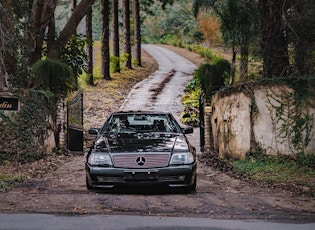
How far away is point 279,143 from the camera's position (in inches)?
505

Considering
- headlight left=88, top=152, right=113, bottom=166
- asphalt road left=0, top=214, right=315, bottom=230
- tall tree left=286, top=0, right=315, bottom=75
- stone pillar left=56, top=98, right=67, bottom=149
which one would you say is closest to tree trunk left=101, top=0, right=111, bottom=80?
stone pillar left=56, top=98, right=67, bottom=149

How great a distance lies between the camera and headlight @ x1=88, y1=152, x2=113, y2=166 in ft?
29.4

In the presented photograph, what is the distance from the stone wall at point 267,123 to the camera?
12289 millimetres

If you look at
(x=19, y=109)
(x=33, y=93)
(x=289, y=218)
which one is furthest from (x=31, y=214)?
(x=33, y=93)

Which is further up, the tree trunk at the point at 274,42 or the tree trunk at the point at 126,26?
the tree trunk at the point at 126,26

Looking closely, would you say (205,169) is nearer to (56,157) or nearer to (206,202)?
(56,157)

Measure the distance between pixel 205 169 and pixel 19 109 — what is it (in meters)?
4.80

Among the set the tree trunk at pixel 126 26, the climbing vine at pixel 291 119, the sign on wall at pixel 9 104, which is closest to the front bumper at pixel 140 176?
the climbing vine at pixel 291 119

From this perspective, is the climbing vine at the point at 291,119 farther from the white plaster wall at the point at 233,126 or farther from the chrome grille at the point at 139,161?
the chrome grille at the point at 139,161

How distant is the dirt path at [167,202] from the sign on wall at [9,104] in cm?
297

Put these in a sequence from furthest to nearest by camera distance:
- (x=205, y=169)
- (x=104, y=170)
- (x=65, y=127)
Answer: (x=65, y=127), (x=205, y=169), (x=104, y=170)

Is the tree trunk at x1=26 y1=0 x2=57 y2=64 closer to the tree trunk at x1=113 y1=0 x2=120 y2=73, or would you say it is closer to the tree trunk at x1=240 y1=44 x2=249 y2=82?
the tree trunk at x1=240 y1=44 x2=249 y2=82

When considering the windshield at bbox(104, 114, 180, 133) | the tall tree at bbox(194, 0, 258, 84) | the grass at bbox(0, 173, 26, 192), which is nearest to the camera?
the grass at bbox(0, 173, 26, 192)

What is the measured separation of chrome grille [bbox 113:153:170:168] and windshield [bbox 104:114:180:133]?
60.4 inches
